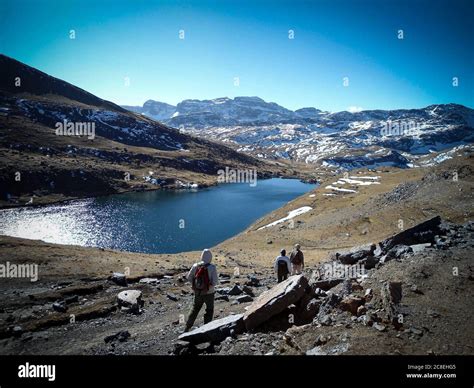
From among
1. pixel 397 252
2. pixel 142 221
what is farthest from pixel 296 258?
pixel 142 221

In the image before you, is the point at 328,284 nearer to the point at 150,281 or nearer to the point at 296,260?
the point at 296,260

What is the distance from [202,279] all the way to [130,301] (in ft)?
35.2

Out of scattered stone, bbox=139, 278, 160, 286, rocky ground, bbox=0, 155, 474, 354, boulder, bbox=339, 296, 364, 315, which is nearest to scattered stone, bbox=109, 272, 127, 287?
rocky ground, bbox=0, 155, 474, 354

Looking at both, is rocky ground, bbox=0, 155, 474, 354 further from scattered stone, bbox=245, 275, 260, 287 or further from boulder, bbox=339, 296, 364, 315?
scattered stone, bbox=245, 275, 260, 287

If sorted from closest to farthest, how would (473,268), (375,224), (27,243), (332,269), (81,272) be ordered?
(473,268), (332,269), (81,272), (27,243), (375,224)

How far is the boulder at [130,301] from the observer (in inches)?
768

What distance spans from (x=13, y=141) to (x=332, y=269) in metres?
179

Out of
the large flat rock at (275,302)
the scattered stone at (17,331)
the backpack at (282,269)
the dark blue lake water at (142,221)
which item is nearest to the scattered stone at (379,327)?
the large flat rock at (275,302)

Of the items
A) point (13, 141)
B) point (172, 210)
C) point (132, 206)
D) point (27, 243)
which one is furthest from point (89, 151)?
point (27, 243)

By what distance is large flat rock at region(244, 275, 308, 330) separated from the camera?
1191cm

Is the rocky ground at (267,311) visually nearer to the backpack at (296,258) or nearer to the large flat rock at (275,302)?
the large flat rock at (275,302)

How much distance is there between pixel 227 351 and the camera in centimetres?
1070

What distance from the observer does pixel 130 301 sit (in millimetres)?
20312
